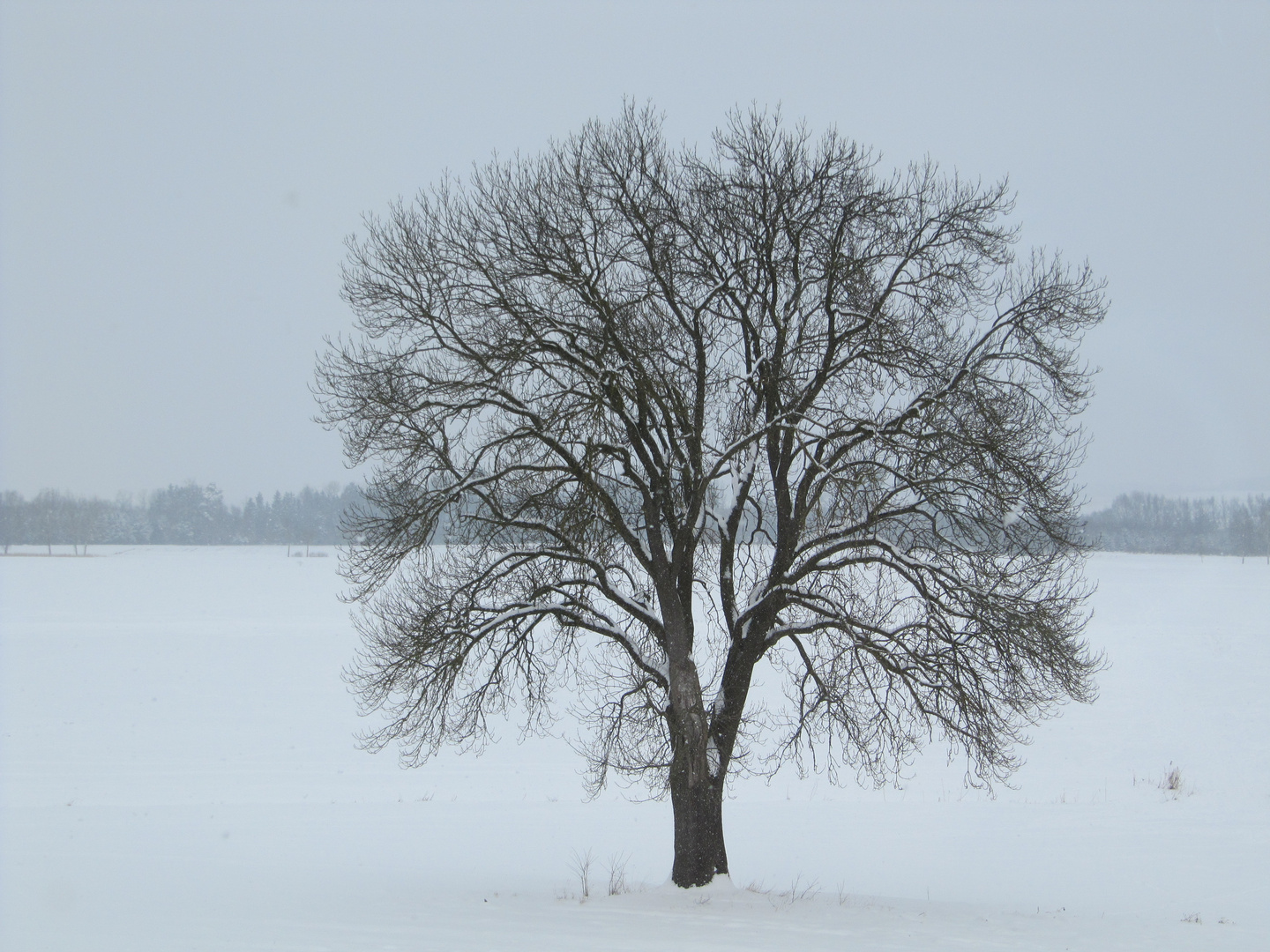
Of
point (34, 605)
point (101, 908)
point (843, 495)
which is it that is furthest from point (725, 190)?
point (34, 605)

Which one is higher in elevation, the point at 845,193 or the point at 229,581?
the point at 845,193

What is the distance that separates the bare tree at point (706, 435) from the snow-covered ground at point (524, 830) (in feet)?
6.69

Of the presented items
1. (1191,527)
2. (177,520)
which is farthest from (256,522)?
(1191,527)

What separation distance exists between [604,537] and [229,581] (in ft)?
159

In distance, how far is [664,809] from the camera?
19344 mm

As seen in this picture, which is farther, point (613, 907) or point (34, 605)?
point (34, 605)

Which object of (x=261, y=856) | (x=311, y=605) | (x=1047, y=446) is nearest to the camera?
(x=1047, y=446)

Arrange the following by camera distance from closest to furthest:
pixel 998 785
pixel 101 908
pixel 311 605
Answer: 1. pixel 101 908
2. pixel 998 785
3. pixel 311 605

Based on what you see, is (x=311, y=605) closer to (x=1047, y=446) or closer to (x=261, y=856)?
(x=261, y=856)

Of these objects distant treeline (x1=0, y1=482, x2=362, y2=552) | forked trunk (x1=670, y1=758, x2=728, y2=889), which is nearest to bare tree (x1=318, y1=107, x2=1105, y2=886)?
forked trunk (x1=670, y1=758, x2=728, y2=889)

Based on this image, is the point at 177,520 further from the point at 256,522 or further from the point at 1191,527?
the point at 1191,527

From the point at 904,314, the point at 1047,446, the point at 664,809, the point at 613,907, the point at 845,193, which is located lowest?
the point at 664,809

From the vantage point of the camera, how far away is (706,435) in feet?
39.0

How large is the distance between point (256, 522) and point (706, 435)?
10153 cm
